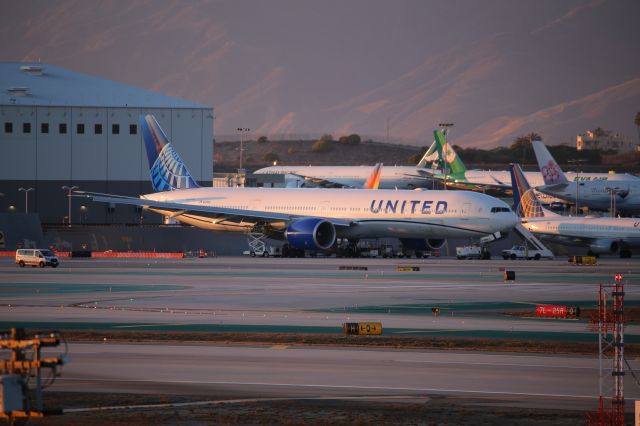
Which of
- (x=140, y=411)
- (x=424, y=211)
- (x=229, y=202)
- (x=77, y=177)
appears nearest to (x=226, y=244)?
(x=229, y=202)

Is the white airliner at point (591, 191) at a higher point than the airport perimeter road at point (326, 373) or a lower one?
higher

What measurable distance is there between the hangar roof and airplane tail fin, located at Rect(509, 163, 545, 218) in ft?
114

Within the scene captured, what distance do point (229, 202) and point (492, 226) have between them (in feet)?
68.4

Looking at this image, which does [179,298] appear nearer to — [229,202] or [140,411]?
[140,411]

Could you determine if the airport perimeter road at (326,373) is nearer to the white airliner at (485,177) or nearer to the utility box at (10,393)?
the utility box at (10,393)

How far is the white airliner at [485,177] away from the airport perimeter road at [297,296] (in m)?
61.9

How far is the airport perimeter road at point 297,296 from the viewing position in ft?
112

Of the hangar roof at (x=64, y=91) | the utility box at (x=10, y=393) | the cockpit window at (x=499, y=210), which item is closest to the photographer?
the utility box at (x=10, y=393)

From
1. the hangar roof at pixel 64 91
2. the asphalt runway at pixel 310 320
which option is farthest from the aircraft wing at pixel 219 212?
the hangar roof at pixel 64 91

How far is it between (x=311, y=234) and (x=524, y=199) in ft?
78.6

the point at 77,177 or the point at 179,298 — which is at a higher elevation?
the point at 77,177

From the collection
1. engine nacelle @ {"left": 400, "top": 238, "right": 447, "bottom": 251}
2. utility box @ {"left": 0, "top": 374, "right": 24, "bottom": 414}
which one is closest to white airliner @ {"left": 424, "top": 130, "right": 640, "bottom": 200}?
engine nacelle @ {"left": 400, "top": 238, "right": 447, "bottom": 251}

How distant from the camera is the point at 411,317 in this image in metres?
36.7

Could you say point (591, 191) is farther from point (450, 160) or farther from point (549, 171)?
point (450, 160)
